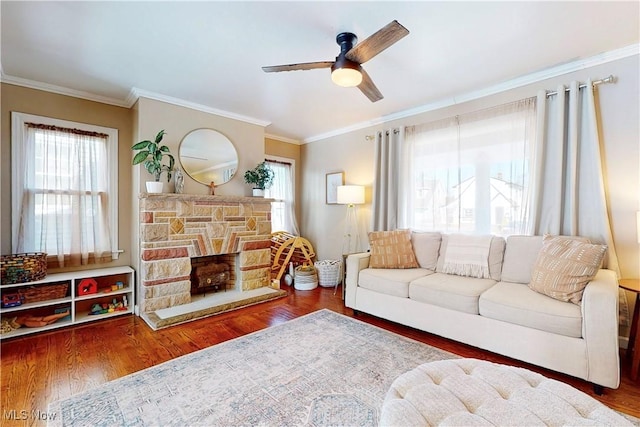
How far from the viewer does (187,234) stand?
11.2ft

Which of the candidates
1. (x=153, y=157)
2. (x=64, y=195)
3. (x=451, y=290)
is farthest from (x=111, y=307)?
(x=451, y=290)

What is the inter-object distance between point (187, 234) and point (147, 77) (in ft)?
5.54

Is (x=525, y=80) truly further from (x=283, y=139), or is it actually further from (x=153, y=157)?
(x=153, y=157)

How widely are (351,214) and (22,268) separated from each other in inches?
149

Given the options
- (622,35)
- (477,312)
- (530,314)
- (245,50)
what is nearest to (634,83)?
(622,35)

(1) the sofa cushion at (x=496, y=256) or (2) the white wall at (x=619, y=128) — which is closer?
(2) the white wall at (x=619, y=128)

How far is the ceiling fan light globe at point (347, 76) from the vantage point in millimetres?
2068

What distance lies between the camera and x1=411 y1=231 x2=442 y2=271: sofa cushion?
3230 mm

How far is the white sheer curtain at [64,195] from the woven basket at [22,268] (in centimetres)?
24

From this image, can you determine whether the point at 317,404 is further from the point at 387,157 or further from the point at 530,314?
the point at 387,157

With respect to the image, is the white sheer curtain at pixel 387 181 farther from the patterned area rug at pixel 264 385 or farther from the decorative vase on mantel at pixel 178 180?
the decorative vase on mantel at pixel 178 180

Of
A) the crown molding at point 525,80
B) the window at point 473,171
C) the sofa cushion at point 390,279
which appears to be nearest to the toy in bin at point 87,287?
the sofa cushion at point 390,279

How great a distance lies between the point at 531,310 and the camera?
2.08 meters

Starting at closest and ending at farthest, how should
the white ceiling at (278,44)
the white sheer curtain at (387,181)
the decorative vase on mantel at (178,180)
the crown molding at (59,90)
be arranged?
1. the white ceiling at (278,44)
2. the crown molding at (59,90)
3. the decorative vase on mantel at (178,180)
4. the white sheer curtain at (387,181)
